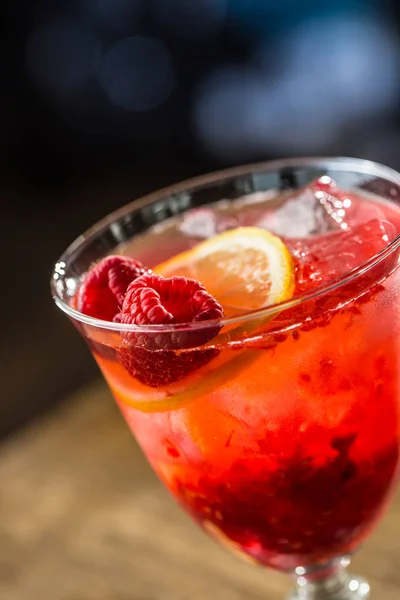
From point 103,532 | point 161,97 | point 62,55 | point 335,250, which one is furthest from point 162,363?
point 62,55

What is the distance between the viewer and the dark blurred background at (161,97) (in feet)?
15.4

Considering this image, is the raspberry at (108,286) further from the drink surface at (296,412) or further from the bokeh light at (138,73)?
the bokeh light at (138,73)

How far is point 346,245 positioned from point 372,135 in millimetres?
3655

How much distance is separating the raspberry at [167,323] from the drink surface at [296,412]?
16mm

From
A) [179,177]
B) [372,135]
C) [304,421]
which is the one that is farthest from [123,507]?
[179,177]

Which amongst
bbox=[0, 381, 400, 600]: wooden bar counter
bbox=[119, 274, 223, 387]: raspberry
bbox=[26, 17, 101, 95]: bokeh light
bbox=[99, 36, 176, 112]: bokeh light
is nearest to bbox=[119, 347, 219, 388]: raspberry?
bbox=[119, 274, 223, 387]: raspberry

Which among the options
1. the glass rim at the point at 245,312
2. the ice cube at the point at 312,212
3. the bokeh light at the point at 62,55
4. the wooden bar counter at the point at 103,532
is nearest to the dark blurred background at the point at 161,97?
the bokeh light at the point at 62,55

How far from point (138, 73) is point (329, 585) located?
4.61m

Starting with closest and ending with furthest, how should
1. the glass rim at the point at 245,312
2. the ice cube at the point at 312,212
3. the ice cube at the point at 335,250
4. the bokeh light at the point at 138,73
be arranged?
the glass rim at the point at 245,312 < the ice cube at the point at 335,250 < the ice cube at the point at 312,212 < the bokeh light at the point at 138,73

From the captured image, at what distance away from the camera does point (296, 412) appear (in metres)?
0.86

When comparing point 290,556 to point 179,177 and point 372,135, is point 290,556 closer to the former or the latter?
point 372,135

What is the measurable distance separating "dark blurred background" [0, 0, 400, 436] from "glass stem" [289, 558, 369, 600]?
3.27 metres

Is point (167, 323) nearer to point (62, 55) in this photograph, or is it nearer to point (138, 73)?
point (138, 73)

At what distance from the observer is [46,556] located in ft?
4.41
